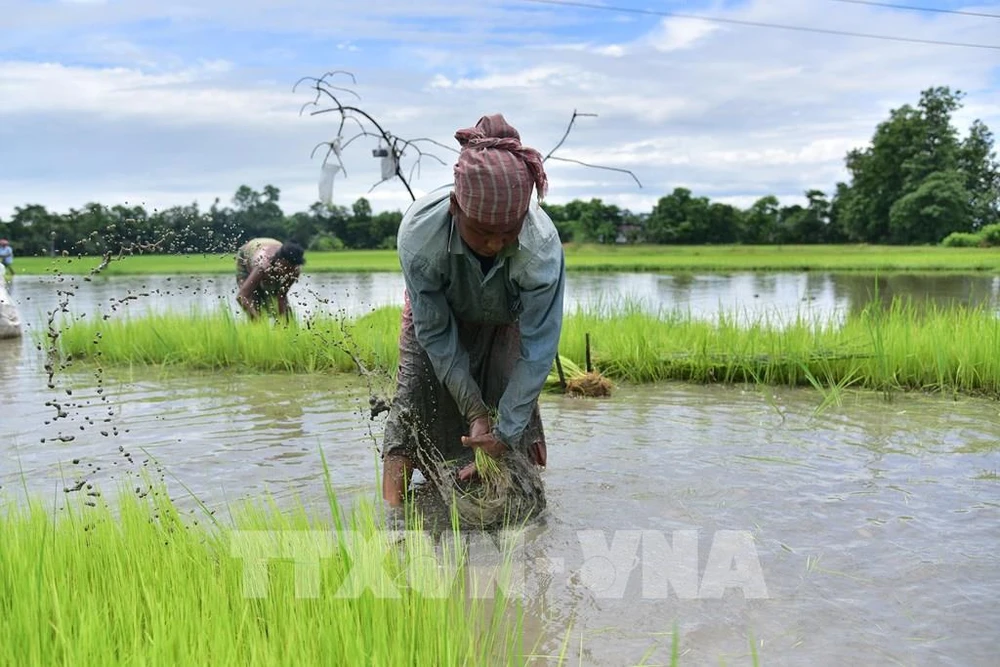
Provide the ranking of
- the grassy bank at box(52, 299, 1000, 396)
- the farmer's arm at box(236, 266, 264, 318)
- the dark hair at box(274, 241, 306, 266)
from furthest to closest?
the farmer's arm at box(236, 266, 264, 318) → the dark hair at box(274, 241, 306, 266) → the grassy bank at box(52, 299, 1000, 396)

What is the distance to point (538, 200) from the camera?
8.46 feet

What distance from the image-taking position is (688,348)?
→ 5941mm

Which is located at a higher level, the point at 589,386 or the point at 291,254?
the point at 291,254

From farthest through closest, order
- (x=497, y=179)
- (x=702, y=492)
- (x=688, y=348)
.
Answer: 1. (x=688, y=348)
2. (x=702, y=492)
3. (x=497, y=179)

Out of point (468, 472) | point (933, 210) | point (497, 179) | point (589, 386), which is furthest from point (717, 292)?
point (933, 210)

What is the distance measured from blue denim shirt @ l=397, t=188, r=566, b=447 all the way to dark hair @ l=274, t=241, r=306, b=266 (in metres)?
4.71

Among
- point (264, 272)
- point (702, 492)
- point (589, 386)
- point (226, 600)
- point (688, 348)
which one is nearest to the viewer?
point (226, 600)

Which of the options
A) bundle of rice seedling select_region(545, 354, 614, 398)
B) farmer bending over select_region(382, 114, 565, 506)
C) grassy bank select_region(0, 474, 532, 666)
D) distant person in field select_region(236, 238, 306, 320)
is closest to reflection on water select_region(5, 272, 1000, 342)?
distant person in field select_region(236, 238, 306, 320)

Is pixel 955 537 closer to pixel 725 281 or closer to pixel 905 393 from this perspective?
pixel 905 393

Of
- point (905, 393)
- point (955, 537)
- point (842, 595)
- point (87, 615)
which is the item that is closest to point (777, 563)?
point (842, 595)

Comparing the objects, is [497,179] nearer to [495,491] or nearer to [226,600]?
[495,491]

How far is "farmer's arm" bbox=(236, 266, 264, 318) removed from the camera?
7.46 meters

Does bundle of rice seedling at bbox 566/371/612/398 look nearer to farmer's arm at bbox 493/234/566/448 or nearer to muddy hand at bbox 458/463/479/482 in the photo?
muddy hand at bbox 458/463/479/482

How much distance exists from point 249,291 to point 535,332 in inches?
214
